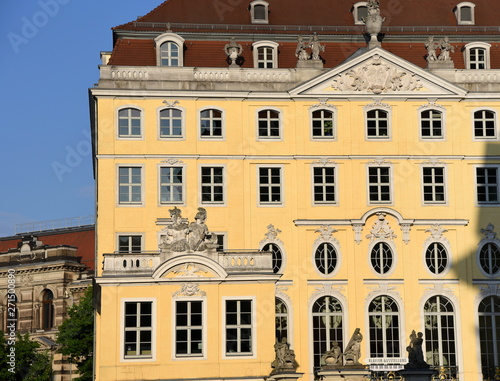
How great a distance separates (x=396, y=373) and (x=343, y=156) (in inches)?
441

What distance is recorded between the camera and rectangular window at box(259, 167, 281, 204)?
211 ft

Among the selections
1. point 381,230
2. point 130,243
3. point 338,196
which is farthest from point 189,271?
point 381,230

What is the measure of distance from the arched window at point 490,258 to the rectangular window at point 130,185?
17280mm

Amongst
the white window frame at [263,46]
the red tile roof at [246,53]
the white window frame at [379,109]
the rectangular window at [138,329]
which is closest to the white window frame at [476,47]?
the red tile roof at [246,53]

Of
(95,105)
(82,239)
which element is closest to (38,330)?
(82,239)

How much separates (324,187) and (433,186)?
5.49m

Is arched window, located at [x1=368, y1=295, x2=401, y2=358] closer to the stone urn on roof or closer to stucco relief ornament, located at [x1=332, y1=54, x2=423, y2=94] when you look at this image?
stucco relief ornament, located at [x1=332, y1=54, x2=423, y2=94]

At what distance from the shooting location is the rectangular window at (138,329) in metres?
56.8

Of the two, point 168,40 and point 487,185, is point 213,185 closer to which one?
point 168,40

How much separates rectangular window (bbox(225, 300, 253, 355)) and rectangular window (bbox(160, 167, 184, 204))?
7966 mm

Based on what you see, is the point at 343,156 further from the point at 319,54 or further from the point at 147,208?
the point at 147,208

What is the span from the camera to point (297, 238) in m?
64.0

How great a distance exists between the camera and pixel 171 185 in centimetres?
6366

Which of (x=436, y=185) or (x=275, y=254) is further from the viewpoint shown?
(x=436, y=185)
